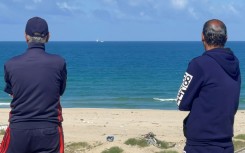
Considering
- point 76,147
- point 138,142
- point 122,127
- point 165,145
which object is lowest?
point 122,127

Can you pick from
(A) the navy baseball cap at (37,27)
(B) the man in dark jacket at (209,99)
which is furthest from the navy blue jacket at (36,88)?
(B) the man in dark jacket at (209,99)

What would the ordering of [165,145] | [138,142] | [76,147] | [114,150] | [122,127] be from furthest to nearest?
[122,127], [165,145], [76,147], [138,142], [114,150]

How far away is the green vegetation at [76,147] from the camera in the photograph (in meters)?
12.6

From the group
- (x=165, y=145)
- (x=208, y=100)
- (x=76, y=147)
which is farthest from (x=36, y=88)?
(x=165, y=145)

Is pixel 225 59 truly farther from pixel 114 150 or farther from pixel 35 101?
pixel 114 150

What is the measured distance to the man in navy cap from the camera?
5242mm

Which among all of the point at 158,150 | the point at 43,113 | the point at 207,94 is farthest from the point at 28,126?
the point at 158,150

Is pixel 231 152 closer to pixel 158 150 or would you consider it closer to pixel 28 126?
pixel 28 126

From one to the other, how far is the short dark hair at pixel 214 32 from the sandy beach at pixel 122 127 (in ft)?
23.0

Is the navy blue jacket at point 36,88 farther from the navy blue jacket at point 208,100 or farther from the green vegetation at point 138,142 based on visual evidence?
the green vegetation at point 138,142

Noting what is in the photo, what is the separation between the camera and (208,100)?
5152 millimetres

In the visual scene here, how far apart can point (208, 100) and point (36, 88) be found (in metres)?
1.39

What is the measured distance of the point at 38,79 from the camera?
208 inches

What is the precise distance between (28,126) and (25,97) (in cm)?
24
